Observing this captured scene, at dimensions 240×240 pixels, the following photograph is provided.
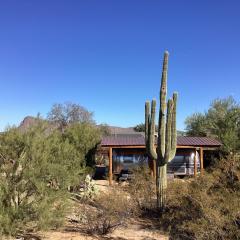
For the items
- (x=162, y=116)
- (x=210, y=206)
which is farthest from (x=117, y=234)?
(x=162, y=116)

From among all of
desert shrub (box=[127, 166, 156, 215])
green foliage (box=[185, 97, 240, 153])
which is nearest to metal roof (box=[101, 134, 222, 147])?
green foliage (box=[185, 97, 240, 153])

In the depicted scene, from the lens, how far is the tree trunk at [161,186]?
39.4 ft

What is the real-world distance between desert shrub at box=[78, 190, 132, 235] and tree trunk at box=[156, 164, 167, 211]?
6.07 ft

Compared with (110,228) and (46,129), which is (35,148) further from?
(110,228)

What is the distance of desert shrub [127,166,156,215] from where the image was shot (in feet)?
38.3

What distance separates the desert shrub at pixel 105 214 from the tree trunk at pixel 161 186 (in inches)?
72.8

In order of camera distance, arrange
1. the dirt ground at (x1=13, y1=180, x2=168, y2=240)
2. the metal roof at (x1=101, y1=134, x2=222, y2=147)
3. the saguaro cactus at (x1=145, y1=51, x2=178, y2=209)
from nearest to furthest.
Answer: the dirt ground at (x1=13, y1=180, x2=168, y2=240) < the saguaro cactus at (x1=145, y1=51, x2=178, y2=209) < the metal roof at (x1=101, y1=134, x2=222, y2=147)

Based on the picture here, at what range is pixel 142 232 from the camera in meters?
10.1

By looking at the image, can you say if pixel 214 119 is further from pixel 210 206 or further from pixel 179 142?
pixel 210 206

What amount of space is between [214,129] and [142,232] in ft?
91.4

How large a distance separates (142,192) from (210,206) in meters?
4.92

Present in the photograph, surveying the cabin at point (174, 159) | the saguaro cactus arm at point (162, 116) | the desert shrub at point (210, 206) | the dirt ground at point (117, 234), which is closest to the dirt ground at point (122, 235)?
the dirt ground at point (117, 234)

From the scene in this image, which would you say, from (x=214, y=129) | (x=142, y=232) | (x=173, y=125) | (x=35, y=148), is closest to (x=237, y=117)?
(x=214, y=129)

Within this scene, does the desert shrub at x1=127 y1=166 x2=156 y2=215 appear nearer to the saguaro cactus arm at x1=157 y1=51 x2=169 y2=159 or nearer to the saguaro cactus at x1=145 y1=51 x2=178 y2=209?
the saguaro cactus at x1=145 y1=51 x2=178 y2=209
